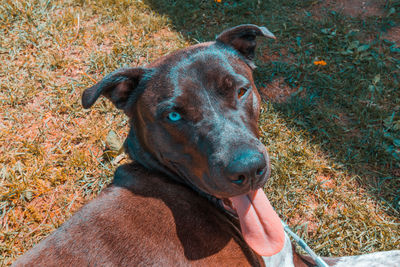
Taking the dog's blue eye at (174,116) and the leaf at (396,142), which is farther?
the leaf at (396,142)

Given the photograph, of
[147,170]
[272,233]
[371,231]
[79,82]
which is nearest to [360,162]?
[371,231]

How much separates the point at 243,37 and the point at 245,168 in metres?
1.50

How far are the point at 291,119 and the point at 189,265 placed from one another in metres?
2.67

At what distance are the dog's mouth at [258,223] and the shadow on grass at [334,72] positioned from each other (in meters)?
1.70

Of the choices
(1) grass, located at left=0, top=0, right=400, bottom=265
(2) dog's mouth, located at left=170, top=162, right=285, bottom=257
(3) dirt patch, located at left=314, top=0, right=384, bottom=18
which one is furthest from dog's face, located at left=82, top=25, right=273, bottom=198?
(3) dirt patch, located at left=314, top=0, right=384, bottom=18

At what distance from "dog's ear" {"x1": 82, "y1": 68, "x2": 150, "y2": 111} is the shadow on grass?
2290mm

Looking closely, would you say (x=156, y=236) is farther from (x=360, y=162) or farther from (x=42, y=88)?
(x=42, y=88)

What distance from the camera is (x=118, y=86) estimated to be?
2.66 metres

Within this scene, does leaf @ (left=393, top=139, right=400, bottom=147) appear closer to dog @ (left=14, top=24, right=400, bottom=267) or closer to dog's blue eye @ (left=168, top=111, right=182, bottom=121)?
dog @ (left=14, top=24, right=400, bottom=267)

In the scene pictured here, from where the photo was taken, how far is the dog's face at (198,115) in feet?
6.98

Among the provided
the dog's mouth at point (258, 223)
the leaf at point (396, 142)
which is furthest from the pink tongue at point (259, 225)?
the leaf at point (396, 142)

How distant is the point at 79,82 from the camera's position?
4695 mm

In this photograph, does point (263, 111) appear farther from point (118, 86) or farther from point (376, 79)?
point (118, 86)

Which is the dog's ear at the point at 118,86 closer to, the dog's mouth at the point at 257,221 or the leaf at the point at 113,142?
the dog's mouth at the point at 257,221
